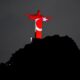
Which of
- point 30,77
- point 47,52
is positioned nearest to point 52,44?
point 47,52

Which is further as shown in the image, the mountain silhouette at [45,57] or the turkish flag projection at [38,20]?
the turkish flag projection at [38,20]

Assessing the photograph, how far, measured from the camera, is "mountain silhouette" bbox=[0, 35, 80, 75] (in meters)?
0.97

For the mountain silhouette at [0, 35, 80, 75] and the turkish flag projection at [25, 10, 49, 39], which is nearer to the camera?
the mountain silhouette at [0, 35, 80, 75]

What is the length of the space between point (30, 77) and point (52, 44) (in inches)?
5.4

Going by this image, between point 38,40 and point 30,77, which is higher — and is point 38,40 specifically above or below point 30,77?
above

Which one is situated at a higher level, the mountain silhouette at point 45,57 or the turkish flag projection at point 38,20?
the mountain silhouette at point 45,57

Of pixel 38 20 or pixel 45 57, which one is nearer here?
pixel 45 57

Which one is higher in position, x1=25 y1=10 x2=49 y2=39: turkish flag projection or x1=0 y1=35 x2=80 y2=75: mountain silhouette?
x1=0 y1=35 x2=80 y2=75: mountain silhouette

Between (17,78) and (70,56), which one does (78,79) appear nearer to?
(70,56)

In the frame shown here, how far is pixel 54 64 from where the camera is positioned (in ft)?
3.20

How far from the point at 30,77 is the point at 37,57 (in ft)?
0.24

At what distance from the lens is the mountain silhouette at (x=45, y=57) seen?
97 cm

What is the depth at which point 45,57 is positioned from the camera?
988 mm

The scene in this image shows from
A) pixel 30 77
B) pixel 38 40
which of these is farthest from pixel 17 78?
pixel 38 40
